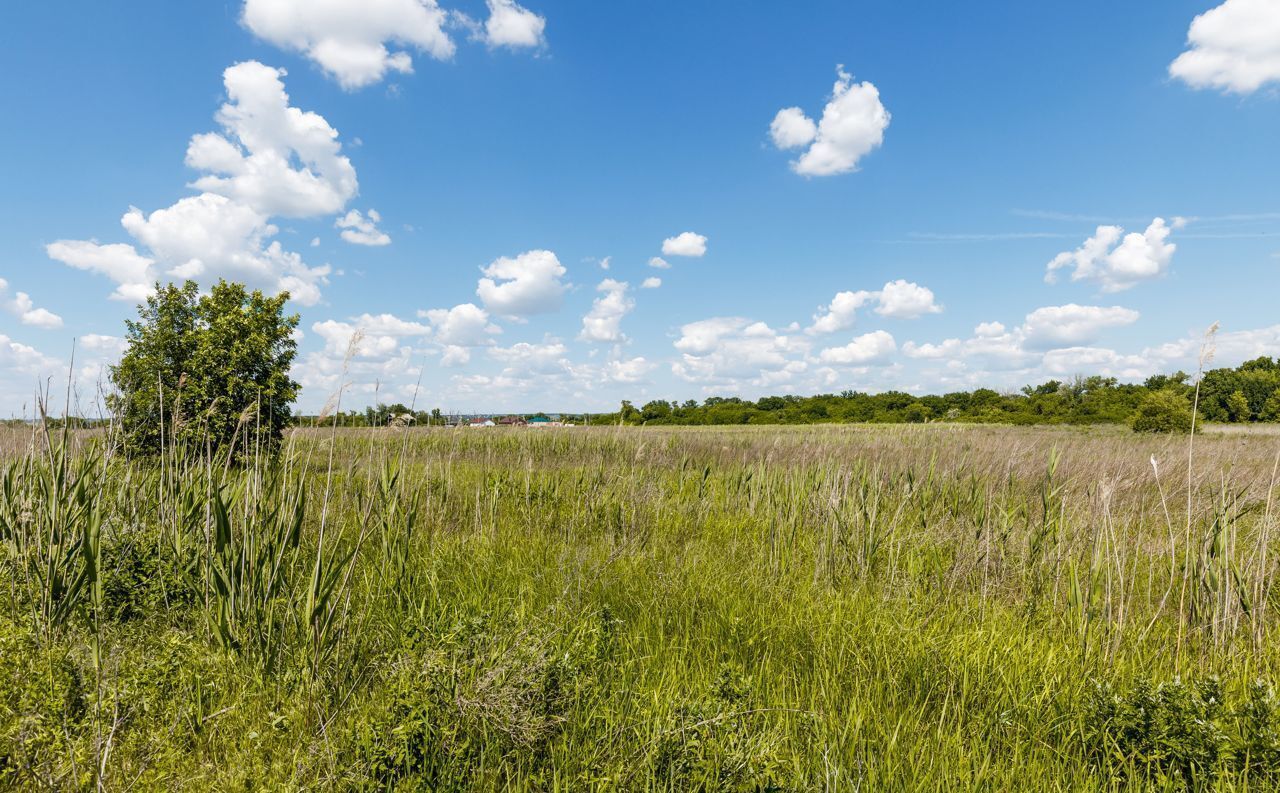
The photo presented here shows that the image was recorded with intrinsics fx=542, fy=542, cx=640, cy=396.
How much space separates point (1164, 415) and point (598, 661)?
110 feet

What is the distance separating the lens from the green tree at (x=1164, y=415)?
24812mm

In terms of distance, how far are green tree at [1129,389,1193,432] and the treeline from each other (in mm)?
159

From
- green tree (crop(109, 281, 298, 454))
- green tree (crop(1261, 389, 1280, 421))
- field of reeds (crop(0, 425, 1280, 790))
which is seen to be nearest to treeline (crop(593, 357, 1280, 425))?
green tree (crop(1261, 389, 1280, 421))

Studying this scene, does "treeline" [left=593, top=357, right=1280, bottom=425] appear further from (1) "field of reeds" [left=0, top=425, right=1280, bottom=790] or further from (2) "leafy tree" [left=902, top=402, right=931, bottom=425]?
(1) "field of reeds" [left=0, top=425, right=1280, bottom=790]

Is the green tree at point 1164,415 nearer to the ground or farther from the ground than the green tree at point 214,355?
nearer to the ground

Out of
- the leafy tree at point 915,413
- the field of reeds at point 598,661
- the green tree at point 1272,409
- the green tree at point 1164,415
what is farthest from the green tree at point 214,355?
the green tree at point 1272,409

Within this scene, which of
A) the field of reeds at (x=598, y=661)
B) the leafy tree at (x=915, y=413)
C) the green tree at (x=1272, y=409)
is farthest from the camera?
the leafy tree at (x=915, y=413)

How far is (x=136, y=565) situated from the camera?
382 cm

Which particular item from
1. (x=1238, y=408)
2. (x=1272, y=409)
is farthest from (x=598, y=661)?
(x=1272, y=409)

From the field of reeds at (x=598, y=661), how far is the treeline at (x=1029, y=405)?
90.1 ft

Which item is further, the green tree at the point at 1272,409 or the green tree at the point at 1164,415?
the green tree at the point at 1272,409

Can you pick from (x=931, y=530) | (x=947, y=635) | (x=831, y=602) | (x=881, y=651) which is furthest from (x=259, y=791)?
(x=931, y=530)

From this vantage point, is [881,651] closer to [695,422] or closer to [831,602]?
[831,602]

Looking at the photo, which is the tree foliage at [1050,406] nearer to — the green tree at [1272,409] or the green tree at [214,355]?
the green tree at [1272,409]
